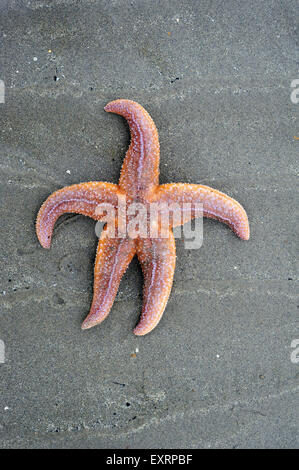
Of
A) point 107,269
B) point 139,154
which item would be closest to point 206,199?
point 139,154

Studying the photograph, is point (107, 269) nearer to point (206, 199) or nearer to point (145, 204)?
point (145, 204)

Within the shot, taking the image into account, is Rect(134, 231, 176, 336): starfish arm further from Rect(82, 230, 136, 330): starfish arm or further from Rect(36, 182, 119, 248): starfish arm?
Rect(36, 182, 119, 248): starfish arm

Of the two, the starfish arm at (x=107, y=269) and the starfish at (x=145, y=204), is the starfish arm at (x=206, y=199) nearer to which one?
the starfish at (x=145, y=204)

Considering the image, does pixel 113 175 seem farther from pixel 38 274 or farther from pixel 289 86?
pixel 289 86

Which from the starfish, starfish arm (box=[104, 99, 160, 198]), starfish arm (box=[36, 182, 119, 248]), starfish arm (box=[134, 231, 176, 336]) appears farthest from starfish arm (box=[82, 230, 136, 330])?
starfish arm (box=[104, 99, 160, 198])

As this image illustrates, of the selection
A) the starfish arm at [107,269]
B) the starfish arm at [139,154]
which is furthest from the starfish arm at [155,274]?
the starfish arm at [139,154]

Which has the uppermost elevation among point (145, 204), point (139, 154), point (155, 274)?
point (139, 154)
